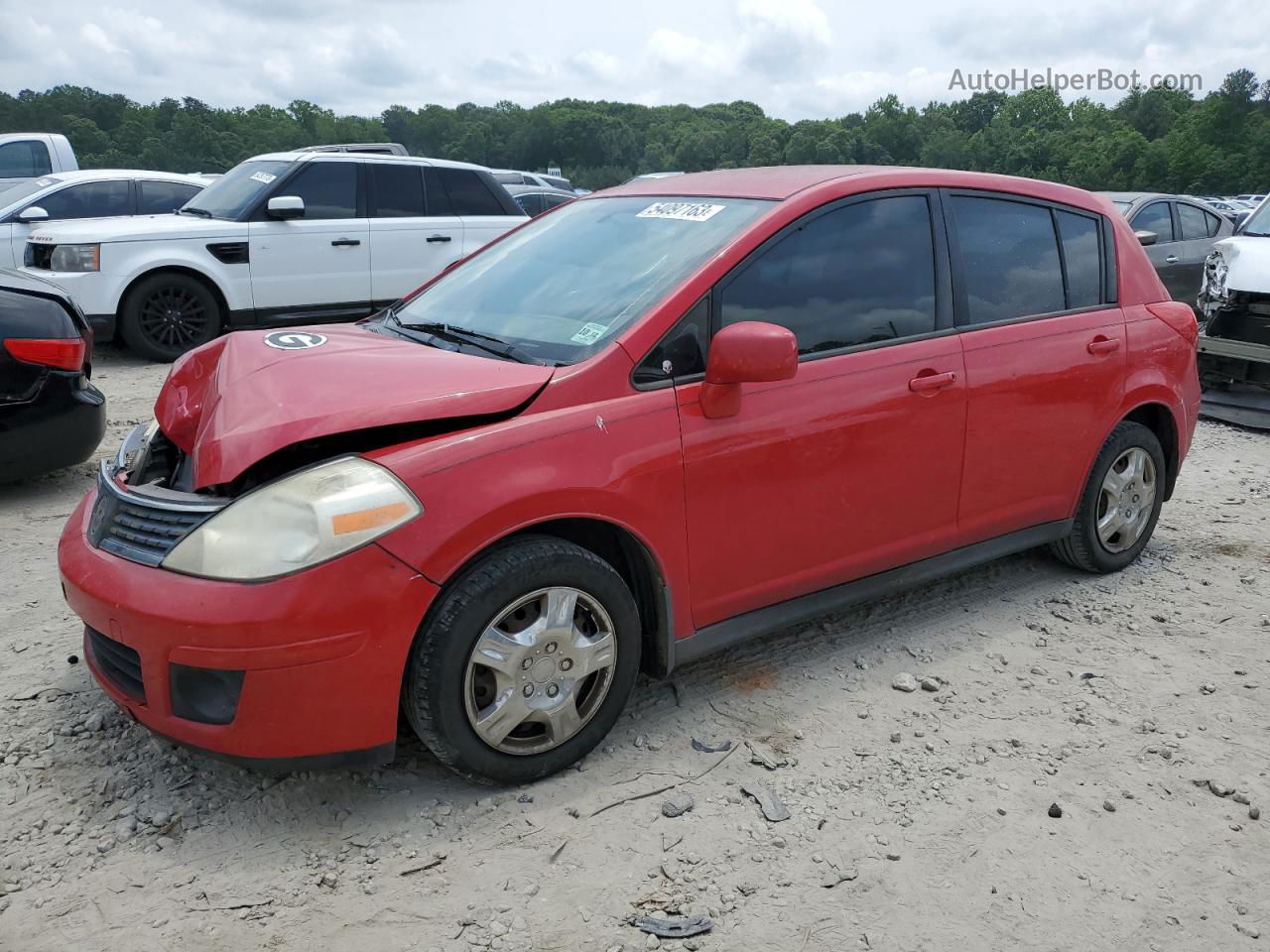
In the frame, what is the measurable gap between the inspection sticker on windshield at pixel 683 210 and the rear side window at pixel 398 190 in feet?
21.7

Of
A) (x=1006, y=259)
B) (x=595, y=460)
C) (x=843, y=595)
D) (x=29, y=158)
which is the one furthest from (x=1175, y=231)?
(x=29, y=158)

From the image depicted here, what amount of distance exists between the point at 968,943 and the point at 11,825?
2414mm

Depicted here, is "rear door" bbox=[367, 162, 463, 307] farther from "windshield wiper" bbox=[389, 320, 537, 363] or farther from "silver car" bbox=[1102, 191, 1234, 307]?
"silver car" bbox=[1102, 191, 1234, 307]

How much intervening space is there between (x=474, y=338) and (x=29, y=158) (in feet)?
43.3

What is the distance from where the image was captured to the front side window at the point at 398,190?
9688 millimetres

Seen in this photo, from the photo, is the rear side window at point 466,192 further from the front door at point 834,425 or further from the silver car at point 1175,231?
the front door at point 834,425

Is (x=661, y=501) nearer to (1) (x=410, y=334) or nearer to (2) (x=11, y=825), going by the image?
(1) (x=410, y=334)

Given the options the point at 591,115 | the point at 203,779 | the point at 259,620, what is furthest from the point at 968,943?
Result: the point at 591,115

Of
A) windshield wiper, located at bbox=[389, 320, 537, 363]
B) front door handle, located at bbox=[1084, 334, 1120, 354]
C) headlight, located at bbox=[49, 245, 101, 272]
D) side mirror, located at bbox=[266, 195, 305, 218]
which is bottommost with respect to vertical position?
front door handle, located at bbox=[1084, 334, 1120, 354]

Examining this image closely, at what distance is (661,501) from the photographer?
3012 mm

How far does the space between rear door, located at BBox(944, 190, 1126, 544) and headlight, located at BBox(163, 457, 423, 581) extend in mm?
Result: 2167

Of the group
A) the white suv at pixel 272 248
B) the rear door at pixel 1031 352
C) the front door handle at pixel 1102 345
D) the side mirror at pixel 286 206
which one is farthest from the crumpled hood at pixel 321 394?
the white suv at pixel 272 248

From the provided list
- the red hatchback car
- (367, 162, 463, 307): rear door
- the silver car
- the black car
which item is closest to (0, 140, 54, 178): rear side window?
(367, 162, 463, 307): rear door

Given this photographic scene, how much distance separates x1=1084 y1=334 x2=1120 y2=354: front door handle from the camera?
4145 mm
